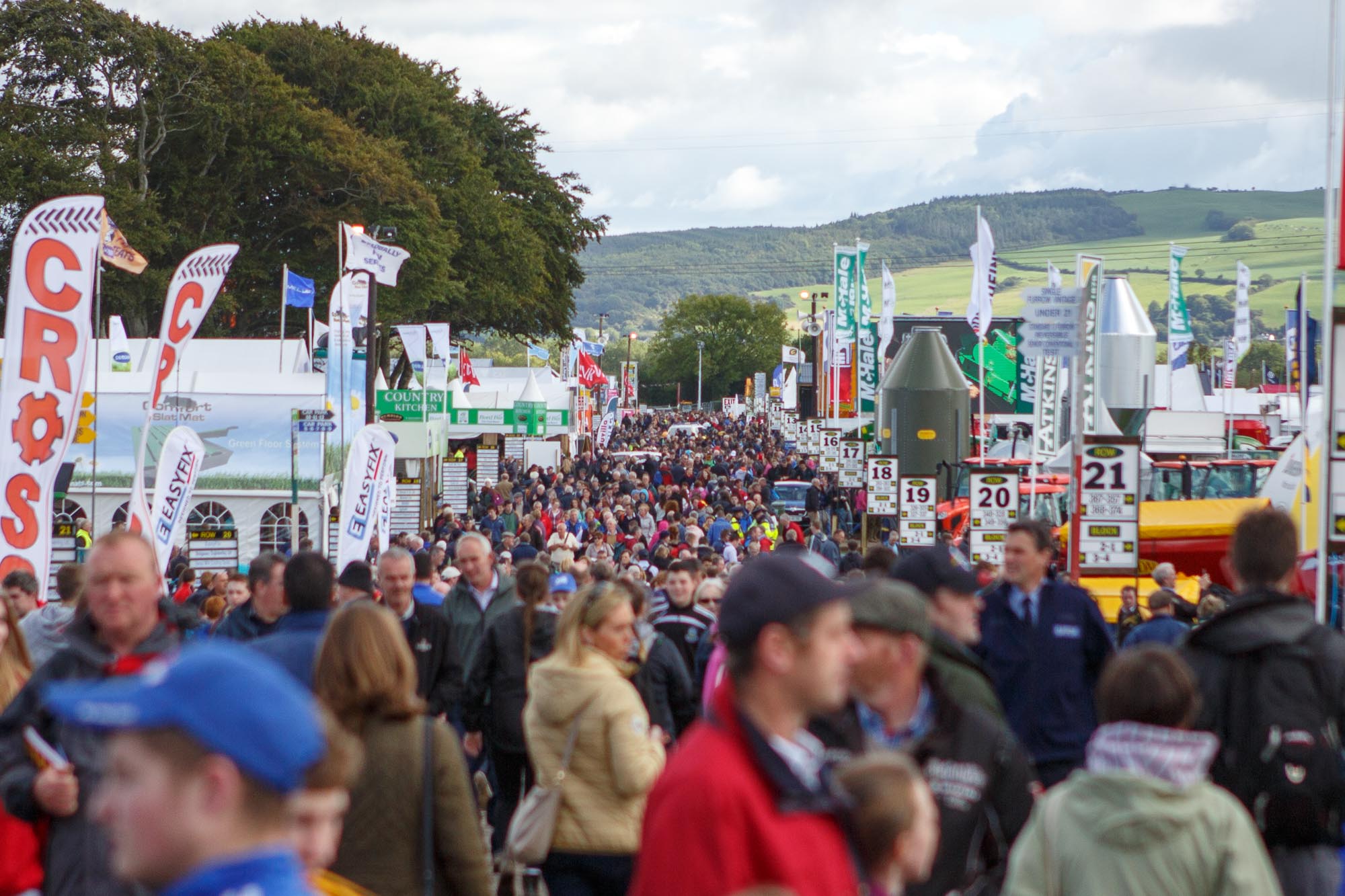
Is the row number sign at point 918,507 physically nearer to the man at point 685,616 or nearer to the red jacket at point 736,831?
the man at point 685,616

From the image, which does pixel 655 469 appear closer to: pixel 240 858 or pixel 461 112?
pixel 461 112

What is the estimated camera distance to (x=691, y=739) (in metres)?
2.73

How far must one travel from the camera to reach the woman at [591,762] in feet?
17.3

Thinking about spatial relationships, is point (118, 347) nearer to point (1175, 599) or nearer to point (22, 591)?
point (22, 591)

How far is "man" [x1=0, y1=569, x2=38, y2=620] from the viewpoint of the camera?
332 inches

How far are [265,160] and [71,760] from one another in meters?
42.8


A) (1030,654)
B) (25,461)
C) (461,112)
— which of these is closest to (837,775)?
(1030,654)

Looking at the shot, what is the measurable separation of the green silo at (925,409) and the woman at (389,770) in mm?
27297

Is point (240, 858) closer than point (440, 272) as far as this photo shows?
Yes

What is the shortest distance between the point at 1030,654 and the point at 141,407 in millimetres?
24246

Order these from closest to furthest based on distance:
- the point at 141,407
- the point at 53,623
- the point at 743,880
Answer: the point at 743,880, the point at 53,623, the point at 141,407

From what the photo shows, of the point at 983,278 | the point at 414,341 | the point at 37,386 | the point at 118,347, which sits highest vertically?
the point at 983,278

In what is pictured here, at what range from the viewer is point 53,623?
7875 millimetres

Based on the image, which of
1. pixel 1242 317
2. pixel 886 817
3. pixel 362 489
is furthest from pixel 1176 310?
pixel 886 817
